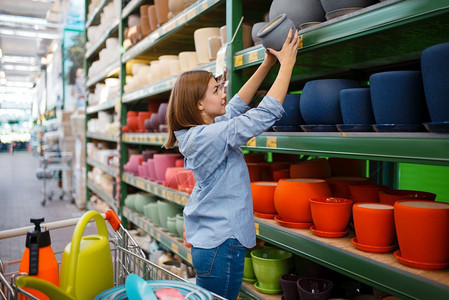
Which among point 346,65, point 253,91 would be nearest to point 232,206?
point 253,91

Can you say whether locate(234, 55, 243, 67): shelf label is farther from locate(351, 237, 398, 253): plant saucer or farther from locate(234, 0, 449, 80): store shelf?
locate(351, 237, 398, 253): plant saucer

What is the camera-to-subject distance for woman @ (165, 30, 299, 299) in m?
1.34

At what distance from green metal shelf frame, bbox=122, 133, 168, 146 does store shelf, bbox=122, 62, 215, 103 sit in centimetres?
33

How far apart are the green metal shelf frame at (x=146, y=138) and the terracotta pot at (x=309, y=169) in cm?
124

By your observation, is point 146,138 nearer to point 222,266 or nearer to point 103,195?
point 103,195

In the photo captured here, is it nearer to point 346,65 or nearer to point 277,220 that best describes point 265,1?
point 346,65

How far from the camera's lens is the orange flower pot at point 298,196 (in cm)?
148

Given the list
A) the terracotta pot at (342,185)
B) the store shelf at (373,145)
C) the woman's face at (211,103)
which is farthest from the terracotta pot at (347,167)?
the woman's face at (211,103)

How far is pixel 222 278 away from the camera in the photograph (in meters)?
1.39

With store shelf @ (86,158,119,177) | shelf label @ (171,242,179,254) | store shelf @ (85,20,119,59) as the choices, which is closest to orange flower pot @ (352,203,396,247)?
shelf label @ (171,242,179,254)

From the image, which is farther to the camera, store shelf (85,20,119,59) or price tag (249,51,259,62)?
store shelf (85,20,119,59)

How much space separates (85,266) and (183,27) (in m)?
2.02

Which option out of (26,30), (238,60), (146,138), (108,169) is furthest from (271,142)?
(26,30)

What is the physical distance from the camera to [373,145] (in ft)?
3.68
